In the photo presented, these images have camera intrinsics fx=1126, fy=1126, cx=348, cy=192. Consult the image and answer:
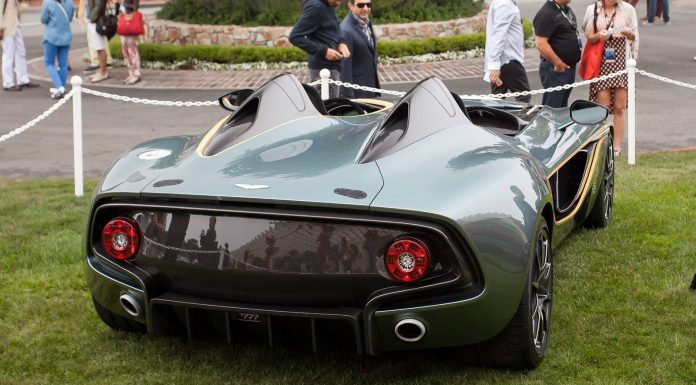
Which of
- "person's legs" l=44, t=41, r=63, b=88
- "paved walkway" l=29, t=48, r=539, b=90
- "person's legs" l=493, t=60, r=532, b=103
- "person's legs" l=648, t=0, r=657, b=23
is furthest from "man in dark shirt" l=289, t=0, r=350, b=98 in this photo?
"person's legs" l=648, t=0, r=657, b=23

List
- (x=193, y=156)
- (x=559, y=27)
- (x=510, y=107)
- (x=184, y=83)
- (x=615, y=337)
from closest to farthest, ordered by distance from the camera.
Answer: (x=193, y=156) → (x=615, y=337) → (x=510, y=107) → (x=559, y=27) → (x=184, y=83)

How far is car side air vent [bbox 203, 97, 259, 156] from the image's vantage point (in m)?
4.84

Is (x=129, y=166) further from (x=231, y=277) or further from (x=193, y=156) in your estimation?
(x=231, y=277)

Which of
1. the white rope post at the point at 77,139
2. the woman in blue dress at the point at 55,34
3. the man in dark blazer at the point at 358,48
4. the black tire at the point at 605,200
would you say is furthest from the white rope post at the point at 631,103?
the woman in blue dress at the point at 55,34

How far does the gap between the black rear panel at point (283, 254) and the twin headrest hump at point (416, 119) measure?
0.48m

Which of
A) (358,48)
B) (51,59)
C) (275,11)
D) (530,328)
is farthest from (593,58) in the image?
(275,11)

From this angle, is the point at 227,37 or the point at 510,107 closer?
the point at 510,107

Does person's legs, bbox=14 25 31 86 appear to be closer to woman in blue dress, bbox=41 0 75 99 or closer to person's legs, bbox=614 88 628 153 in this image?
woman in blue dress, bbox=41 0 75 99

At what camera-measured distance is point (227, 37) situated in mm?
19344

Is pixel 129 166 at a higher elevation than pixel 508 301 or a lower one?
higher

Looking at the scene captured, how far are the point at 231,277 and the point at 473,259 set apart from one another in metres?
0.93

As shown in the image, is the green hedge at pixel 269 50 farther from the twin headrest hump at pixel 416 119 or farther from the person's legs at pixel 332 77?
the twin headrest hump at pixel 416 119

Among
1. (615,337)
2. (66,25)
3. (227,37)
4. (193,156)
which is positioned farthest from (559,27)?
(227,37)

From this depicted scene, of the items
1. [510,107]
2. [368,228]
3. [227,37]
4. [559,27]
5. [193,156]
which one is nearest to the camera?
[368,228]
